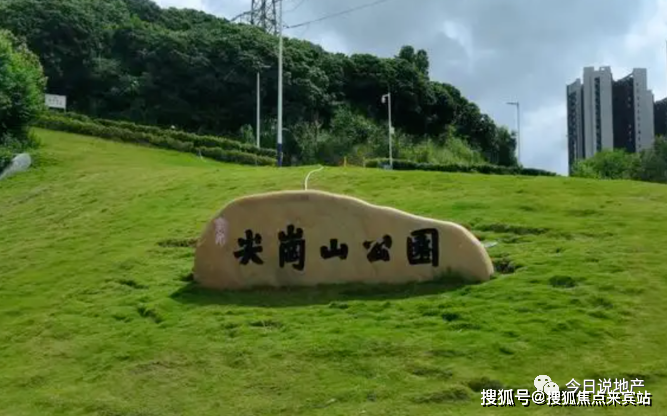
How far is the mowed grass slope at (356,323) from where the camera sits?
7.33m

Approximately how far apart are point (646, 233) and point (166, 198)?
29.7ft

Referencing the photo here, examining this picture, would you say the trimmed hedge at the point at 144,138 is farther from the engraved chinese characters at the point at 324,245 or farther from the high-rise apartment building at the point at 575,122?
the engraved chinese characters at the point at 324,245

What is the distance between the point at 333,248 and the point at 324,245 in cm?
12

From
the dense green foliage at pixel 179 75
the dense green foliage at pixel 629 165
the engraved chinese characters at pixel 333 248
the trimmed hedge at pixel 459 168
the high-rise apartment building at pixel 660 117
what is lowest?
the engraved chinese characters at pixel 333 248

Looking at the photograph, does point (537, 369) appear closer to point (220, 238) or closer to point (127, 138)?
point (220, 238)

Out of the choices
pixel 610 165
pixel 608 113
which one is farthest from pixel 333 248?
pixel 608 113

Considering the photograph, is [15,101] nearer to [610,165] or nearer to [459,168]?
[459,168]

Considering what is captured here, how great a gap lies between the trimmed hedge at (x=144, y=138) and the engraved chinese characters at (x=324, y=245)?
24495 millimetres

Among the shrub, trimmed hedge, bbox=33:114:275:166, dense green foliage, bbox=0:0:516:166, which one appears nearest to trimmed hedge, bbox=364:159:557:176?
trimmed hedge, bbox=33:114:275:166

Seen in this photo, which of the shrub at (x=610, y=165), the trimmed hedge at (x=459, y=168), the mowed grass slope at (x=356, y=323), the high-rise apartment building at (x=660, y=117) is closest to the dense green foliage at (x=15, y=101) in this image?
the trimmed hedge at (x=459, y=168)

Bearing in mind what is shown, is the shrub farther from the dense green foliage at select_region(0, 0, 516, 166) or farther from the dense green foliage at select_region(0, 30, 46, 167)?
the dense green foliage at select_region(0, 30, 46, 167)

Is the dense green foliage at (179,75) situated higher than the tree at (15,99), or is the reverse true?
the dense green foliage at (179,75)

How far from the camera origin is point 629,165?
4447cm

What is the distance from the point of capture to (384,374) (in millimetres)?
7484
